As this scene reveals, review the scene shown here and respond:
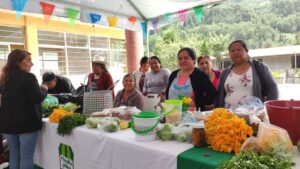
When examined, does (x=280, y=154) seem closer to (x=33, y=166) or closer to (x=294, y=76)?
(x=33, y=166)

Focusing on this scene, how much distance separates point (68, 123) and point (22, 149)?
0.66 m

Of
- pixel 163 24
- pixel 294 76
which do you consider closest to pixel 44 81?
pixel 163 24

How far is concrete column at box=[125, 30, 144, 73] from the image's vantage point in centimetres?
519

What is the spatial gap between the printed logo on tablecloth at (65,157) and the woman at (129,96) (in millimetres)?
672

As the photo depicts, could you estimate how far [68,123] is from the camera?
182 cm

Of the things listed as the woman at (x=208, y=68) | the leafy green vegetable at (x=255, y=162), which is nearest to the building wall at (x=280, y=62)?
the woman at (x=208, y=68)

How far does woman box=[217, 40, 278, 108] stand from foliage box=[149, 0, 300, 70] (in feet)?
69.5

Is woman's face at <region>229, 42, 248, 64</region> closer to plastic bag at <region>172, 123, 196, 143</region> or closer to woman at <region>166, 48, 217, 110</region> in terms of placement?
woman at <region>166, 48, 217, 110</region>

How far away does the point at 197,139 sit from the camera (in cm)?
119

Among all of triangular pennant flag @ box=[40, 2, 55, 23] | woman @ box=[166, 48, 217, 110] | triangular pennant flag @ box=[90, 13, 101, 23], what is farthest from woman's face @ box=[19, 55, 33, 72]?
triangular pennant flag @ box=[90, 13, 101, 23]

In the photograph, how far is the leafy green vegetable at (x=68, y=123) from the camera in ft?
5.93

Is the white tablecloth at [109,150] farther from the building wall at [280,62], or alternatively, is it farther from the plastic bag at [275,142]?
the building wall at [280,62]

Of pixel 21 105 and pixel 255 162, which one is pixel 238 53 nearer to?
pixel 255 162

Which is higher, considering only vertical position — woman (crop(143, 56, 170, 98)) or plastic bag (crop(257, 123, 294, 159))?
woman (crop(143, 56, 170, 98))
